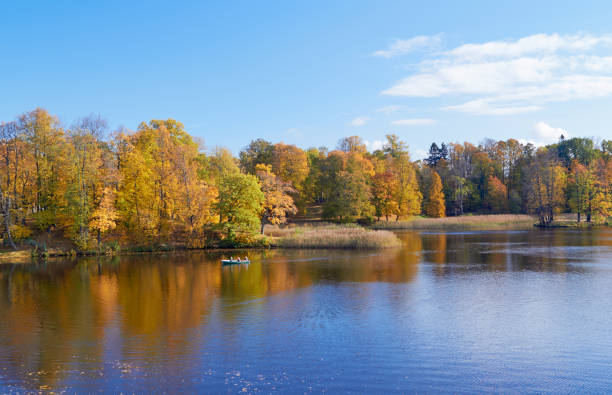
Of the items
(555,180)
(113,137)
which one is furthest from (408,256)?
(555,180)

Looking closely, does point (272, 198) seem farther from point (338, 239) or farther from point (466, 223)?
point (466, 223)

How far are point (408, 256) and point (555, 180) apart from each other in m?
50.4

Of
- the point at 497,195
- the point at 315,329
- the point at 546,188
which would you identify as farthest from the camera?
the point at 497,195

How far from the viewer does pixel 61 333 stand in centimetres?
1880

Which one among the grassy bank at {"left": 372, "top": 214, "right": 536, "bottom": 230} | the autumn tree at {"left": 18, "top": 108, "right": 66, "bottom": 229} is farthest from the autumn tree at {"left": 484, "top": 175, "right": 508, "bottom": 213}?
the autumn tree at {"left": 18, "top": 108, "right": 66, "bottom": 229}

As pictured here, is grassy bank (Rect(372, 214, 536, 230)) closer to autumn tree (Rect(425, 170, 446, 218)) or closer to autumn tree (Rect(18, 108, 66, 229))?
autumn tree (Rect(425, 170, 446, 218))

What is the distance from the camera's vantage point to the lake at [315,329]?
13.5m

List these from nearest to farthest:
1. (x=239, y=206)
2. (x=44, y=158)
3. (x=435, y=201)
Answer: (x=239, y=206)
(x=44, y=158)
(x=435, y=201)

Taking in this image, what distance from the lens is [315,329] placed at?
60.0 ft

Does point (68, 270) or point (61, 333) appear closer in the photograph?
point (61, 333)

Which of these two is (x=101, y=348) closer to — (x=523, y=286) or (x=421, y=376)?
(x=421, y=376)

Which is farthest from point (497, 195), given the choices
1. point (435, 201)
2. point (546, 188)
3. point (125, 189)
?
point (125, 189)

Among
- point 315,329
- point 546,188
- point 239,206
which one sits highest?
point 546,188

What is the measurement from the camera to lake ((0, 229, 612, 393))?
13.5 meters
